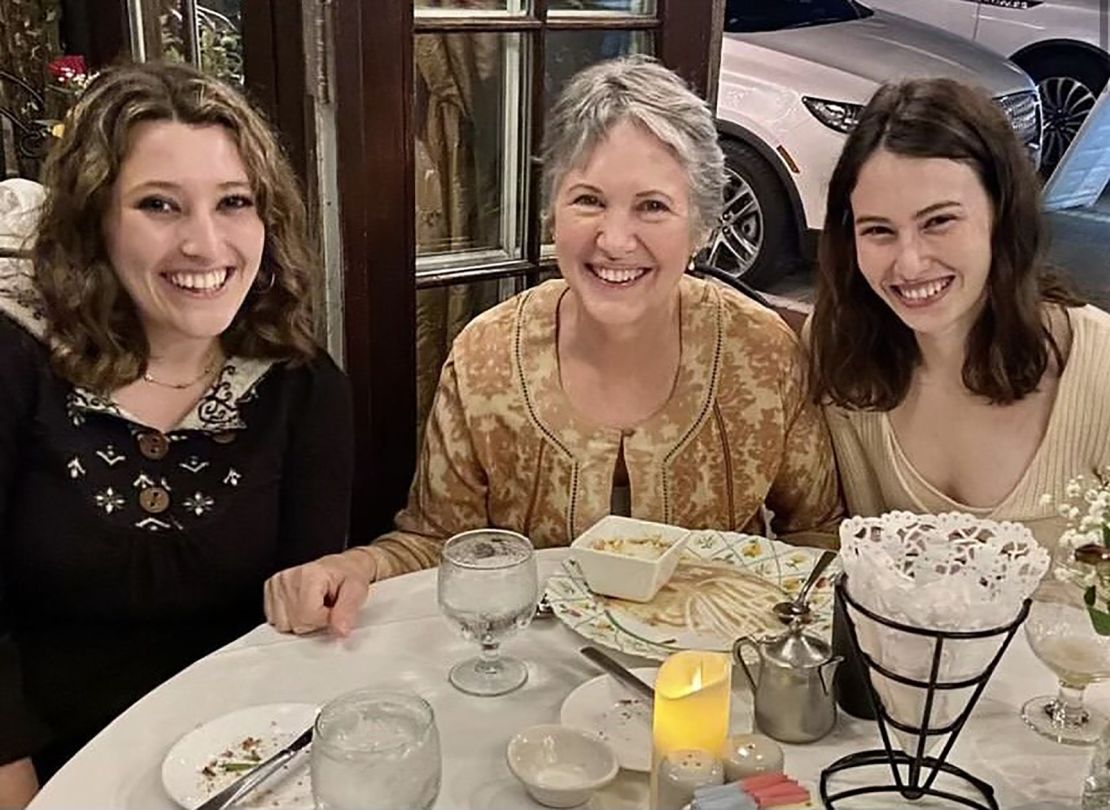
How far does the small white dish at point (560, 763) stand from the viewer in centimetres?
105

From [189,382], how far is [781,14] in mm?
4399

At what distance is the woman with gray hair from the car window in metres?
3.71

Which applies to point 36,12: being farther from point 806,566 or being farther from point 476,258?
point 806,566

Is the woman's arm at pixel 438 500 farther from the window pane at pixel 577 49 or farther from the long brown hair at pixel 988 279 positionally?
the window pane at pixel 577 49

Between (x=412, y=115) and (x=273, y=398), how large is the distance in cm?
63

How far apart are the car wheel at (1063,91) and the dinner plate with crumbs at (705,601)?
558cm

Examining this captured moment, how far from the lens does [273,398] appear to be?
1.59m

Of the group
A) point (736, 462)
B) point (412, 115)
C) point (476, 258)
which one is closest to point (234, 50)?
point (412, 115)

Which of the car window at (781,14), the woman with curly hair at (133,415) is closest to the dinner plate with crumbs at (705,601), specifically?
the woman with curly hair at (133,415)

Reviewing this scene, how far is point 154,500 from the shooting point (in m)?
1.49

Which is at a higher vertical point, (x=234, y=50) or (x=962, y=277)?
(x=234, y=50)

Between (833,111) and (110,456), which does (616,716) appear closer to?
(110,456)

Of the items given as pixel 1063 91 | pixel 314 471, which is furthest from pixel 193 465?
pixel 1063 91

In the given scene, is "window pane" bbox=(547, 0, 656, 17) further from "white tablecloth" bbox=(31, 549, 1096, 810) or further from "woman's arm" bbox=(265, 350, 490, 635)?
"white tablecloth" bbox=(31, 549, 1096, 810)
